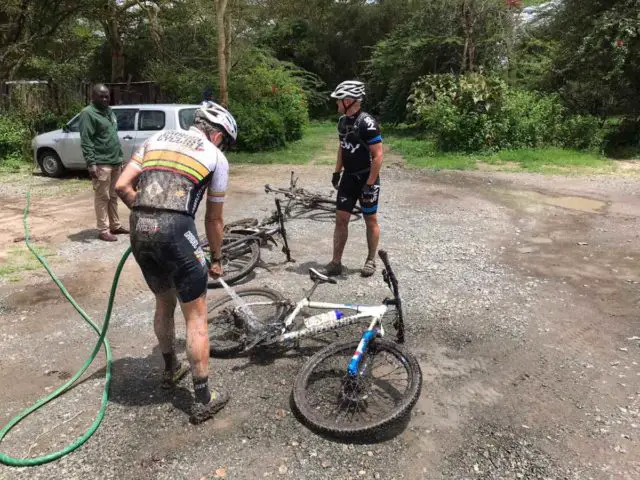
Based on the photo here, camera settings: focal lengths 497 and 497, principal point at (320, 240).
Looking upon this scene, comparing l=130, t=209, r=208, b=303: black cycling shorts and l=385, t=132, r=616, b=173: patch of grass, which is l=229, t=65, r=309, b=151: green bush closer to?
l=385, t=132, r=616, b=173: patch of grass

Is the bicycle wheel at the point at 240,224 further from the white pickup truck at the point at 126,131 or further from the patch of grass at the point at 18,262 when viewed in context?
the white pickup truck at the point at 126,131

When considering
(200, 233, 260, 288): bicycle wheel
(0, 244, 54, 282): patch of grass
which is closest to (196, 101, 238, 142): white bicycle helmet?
(200, 233, 260, 288): bicycle wheel

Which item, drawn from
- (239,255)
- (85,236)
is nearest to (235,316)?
(239,255)

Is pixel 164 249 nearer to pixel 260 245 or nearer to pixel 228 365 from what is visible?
pixel 228 365

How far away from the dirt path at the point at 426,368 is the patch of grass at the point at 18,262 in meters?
0.15

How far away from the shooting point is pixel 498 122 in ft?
44.5

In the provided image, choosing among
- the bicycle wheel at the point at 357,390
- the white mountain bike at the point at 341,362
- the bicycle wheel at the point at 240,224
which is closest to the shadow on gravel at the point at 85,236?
the bicycle wheel at the point at 240,224

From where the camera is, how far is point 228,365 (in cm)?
379

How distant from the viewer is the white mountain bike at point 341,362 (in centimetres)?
312

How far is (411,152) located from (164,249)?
12458mm

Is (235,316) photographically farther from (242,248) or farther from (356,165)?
(356,165)

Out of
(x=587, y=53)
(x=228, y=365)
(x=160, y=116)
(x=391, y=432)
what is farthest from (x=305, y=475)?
(x=587, y=53)

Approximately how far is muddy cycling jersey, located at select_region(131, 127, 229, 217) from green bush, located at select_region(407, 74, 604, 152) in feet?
38.1

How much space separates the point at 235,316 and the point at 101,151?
3.88 m
